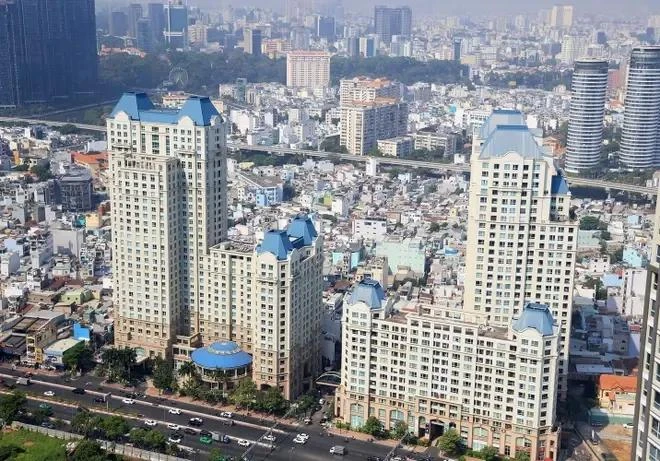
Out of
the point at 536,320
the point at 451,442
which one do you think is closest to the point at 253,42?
the point at 451,442

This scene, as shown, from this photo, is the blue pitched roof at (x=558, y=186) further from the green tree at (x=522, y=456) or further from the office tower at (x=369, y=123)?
the office tower at (x=369, y=123)

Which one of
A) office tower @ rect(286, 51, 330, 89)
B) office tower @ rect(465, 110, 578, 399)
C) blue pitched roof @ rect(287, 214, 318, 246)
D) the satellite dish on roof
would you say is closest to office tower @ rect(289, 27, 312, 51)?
office tower @ rect(286, 51, 330, 89)

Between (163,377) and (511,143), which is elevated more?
(511,143)

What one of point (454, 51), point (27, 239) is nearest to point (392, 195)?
point (27, 239)

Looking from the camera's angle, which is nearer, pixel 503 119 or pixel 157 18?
pixel 503 119

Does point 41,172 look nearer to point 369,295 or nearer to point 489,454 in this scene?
point 369,295

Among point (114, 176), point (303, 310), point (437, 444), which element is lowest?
point (437, 444)

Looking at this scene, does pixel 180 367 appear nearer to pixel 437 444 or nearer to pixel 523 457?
→ pixel 437 444
